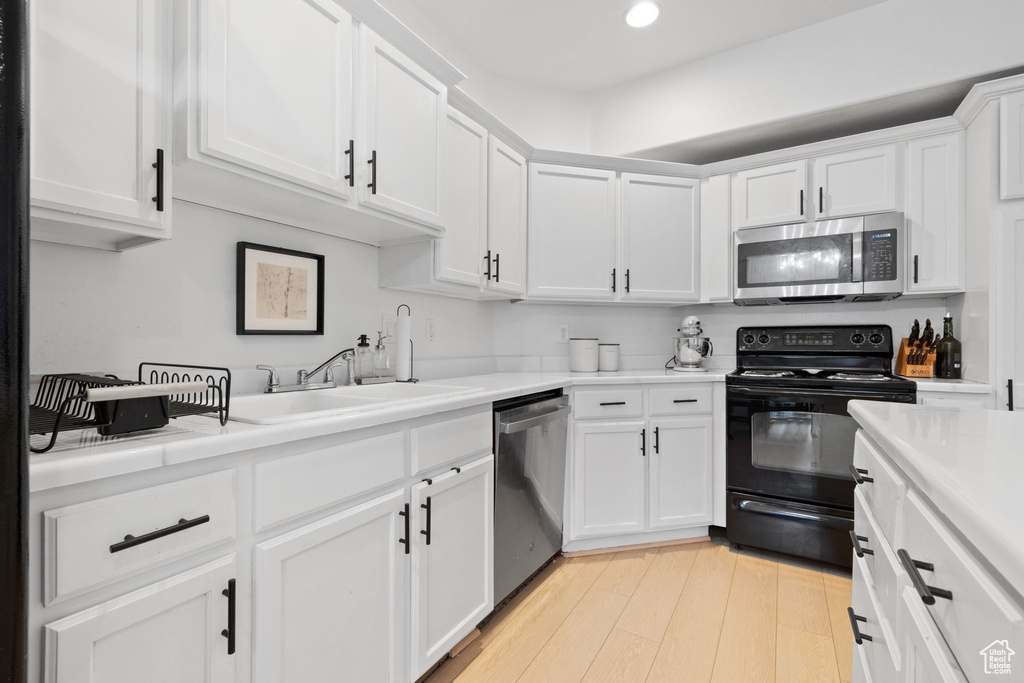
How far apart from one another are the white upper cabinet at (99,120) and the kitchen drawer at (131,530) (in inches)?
23.6

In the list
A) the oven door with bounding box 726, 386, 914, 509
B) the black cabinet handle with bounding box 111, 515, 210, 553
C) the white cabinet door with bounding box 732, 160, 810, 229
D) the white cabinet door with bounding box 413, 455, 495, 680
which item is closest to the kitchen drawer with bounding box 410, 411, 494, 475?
the white cabinet door with bounding box 413, 455, 495, 680

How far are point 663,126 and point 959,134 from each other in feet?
4.89

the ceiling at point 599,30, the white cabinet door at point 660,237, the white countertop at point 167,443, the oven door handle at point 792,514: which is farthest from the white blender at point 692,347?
the white countertop at point 167,443

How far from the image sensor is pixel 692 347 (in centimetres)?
308

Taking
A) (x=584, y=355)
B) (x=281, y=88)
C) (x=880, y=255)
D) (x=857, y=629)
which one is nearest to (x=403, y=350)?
(x=281, y=88)

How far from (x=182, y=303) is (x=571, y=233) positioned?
2.09 metres

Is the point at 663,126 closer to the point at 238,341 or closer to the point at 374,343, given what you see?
the point at 374,343

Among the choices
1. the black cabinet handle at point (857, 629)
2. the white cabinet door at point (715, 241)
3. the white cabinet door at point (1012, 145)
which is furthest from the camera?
the white cabinet door at point (715, 241)

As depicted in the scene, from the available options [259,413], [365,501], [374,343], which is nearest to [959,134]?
[374,343]

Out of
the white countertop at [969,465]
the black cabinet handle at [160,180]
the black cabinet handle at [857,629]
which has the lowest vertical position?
the black cabinet handle at [857,629]

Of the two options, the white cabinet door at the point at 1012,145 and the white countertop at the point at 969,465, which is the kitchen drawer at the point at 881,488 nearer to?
the white countertop at the point at 969,465

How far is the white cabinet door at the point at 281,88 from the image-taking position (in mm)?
1231

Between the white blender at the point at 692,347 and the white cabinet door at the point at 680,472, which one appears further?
the white blender at the point at 692,347

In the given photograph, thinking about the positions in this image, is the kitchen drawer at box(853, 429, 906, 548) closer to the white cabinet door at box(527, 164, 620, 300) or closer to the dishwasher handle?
the dishwasher handle
